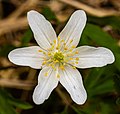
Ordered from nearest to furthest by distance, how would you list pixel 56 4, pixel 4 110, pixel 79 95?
1. pixel 79 95
2. pixel 4 110
3. pixel 56 4

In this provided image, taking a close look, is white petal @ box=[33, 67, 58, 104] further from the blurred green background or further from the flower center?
the blurred green background

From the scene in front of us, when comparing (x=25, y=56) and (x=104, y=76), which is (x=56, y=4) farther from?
(x=25, y=56)

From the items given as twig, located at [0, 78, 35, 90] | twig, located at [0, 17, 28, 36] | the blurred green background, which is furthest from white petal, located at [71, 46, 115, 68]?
twig, located at [0, 17, 28, 36]

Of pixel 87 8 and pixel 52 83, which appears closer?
pixel 52 83

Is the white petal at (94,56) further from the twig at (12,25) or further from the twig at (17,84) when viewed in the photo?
the twig at (12,25)

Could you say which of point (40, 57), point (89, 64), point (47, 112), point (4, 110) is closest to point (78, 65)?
point (89, 64)

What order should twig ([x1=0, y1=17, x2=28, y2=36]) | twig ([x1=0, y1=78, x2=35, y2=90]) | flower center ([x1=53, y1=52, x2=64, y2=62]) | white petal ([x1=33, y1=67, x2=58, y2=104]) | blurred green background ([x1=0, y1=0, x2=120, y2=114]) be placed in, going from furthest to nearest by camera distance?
1. twig ([x1=0, y1=17, x2=28, y2=36])
2. twig ([x1=0, y1=78, x2=35, y2=90])
3. blurred green background ([x1=0, y1=0, x2=120, y2=114])
4. flower center ([x1=53, y1=52, x2=64, y2=62])
5. white petal ([x1=33, y1=67, x2=58, y2=104])

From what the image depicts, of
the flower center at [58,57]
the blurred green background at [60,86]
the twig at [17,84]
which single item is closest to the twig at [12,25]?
the blurred green background at [60,86]
